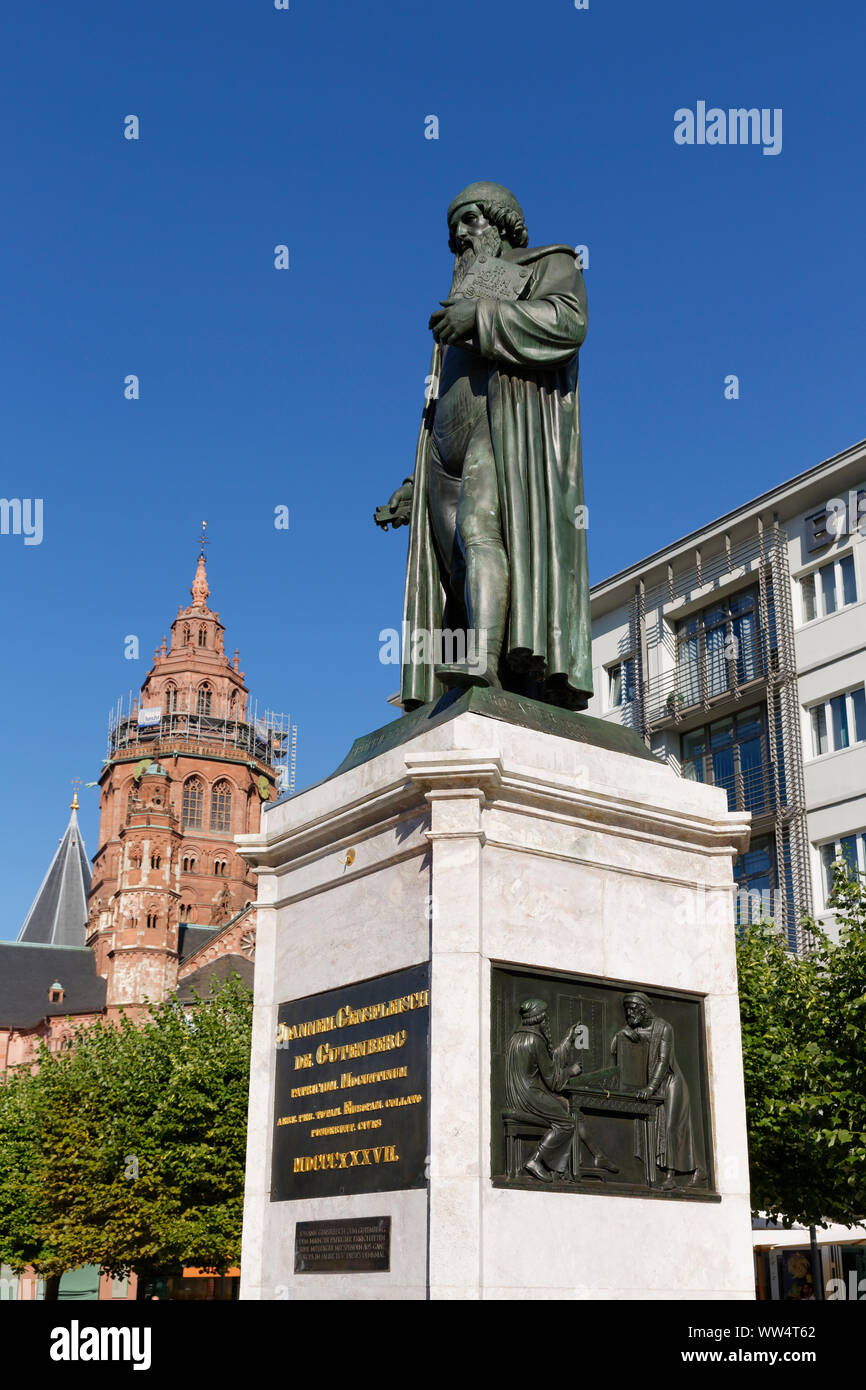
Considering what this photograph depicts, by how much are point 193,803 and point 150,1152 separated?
94961 mm

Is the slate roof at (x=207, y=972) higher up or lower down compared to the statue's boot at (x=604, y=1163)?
higher up

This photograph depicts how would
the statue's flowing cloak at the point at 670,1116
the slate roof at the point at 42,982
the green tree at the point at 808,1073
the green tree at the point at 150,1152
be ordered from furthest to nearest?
the slate roof at the point at 42,982 → the green tree at the point at 150,1152 → the green tree at the point at 808,1073 → the statue's flowing cloak at the point at 670,1116

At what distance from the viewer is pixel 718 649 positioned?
157 feet

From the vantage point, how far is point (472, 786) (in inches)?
321

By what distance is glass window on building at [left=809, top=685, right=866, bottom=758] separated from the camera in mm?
41500

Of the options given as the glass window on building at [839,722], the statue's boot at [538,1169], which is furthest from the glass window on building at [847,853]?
the statue's boot at [538,1169]

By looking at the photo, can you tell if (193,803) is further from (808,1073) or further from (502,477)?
(502,477)

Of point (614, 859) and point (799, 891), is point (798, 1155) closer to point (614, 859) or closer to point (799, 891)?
point (799, 891)

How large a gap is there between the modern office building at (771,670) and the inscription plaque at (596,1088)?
3241 centimetres

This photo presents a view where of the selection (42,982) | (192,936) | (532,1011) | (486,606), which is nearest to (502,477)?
(486,606)

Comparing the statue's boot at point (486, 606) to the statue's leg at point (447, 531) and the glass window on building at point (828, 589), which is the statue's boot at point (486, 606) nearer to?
the statue's leg at point (447, 531)

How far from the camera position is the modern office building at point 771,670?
136ft
